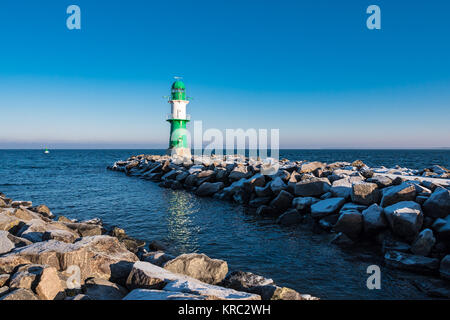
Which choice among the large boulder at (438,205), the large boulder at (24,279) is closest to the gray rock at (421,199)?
the large boulder at (438,205)

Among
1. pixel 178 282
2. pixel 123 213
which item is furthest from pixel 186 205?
pixel 178 282

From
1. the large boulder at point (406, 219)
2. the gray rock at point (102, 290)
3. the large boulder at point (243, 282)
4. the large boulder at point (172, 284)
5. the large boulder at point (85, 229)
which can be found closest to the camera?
the large boulder at point (172, 284)

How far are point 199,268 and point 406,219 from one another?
18.7 ft

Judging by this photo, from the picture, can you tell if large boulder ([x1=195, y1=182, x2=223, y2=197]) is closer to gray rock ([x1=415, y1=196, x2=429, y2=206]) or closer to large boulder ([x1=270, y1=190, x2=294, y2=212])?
large boulder ([x1=270, y1=190, x2=294, y2=212])

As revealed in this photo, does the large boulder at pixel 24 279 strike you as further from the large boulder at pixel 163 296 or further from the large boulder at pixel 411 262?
the large boulder at pixel 411 262

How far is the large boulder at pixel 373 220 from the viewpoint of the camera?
8109 millimetres

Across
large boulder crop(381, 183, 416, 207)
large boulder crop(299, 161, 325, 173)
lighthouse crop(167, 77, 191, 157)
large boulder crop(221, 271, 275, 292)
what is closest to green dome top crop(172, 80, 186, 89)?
lighthouse crop(167, 77, 191, 157)

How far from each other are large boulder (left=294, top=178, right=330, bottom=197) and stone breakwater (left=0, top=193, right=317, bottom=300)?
704 cm

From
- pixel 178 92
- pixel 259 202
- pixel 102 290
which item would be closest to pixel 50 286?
pixel 102 290

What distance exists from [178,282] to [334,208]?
736 cm

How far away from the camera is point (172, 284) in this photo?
4.05 metres

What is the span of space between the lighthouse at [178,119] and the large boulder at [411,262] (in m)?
29.2

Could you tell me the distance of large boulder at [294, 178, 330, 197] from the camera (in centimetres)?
1167
